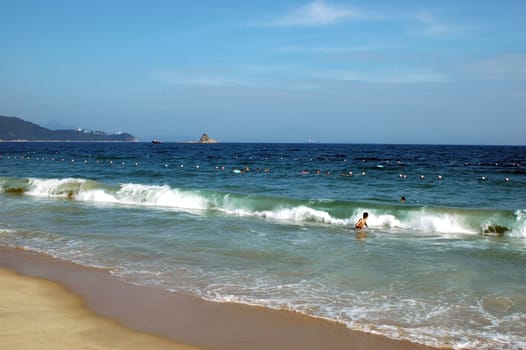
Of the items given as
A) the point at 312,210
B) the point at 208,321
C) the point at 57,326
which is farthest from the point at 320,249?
the point at 57,326

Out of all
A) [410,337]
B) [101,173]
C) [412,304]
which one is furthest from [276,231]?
[101,173]

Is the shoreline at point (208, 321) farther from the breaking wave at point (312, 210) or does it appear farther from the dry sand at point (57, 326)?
the breaking wave at point (312, 210)

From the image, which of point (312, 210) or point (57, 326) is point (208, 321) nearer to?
point (57, 326)

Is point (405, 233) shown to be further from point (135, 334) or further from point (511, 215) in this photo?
point (135, 334)

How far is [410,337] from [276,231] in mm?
8174

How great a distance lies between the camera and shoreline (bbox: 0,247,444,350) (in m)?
5.68

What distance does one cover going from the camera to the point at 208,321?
20.9ft

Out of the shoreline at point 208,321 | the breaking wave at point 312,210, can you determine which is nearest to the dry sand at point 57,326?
the shoreline at point 208,321

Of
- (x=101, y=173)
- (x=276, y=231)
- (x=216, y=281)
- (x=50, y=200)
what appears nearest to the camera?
(x=216, y=281)

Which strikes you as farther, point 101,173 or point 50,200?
point 101,173

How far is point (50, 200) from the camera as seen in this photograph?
2139 centimetres

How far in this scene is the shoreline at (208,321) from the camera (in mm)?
5676

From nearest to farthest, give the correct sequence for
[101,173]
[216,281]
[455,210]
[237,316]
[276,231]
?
[237,316] < [216,281] < [276,231] < [455,210] < [101,173]

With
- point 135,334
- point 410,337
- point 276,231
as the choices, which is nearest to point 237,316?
point 135,334
